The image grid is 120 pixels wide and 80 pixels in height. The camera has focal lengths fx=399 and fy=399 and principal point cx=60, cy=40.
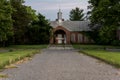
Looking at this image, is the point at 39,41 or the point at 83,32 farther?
the point at 83,32

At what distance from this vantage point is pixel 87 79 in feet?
57.3

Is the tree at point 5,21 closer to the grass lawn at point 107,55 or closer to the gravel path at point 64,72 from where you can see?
the grass lawn at point 107,55

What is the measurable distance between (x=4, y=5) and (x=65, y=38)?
36.5 m

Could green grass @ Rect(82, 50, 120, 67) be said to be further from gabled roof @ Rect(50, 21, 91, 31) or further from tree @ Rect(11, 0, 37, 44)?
gabled roof @ Rect(50, 21, 91, 31)

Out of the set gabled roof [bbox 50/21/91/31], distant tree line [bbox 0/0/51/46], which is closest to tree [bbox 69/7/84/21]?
gabled roof [bbox 50/21/91/31]

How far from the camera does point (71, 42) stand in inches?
4208

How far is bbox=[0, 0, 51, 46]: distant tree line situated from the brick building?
8.96m

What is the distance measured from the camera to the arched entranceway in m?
110

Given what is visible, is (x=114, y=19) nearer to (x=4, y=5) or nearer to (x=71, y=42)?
(x=4, y=5)

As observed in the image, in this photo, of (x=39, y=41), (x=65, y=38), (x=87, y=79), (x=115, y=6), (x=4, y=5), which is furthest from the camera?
(x=65, y=38)

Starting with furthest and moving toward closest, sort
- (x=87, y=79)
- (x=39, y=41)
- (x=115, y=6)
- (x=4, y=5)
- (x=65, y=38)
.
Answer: (x=65, y=38), (x=39, y=41), (x=4, y=5), (x=115, y=6), (x=87, y=79)

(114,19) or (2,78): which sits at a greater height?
(114,19)

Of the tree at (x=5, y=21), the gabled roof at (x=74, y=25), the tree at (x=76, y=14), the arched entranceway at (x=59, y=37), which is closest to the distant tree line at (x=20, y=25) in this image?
the tree at (x=5, y=21)

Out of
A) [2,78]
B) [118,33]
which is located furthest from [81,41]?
[2,78]
